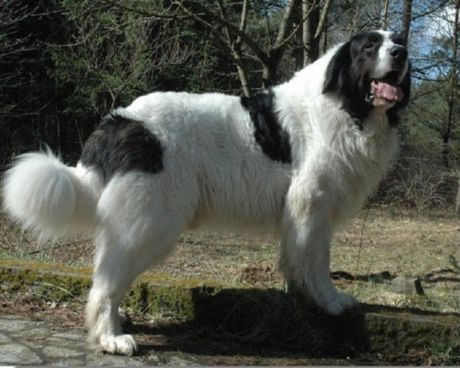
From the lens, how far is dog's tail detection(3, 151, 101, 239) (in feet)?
12.3

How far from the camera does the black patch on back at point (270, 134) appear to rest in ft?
14.3

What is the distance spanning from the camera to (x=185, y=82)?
53.0 ft

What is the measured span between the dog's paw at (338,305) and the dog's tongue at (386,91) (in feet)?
4.52

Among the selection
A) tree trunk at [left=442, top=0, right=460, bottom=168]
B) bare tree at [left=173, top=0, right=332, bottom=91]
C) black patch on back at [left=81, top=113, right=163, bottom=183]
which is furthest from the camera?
tree trunk at [left=442, top=0, right=460, bottom=168]

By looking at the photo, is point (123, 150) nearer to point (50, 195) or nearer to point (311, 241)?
point (50, 195)

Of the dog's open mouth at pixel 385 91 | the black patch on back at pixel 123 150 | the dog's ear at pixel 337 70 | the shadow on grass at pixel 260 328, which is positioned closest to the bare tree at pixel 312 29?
the dog's ear at pixel 337 70

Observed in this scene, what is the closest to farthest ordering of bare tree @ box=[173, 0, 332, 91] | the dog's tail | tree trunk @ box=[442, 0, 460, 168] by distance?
the dog's tail
bare tree @ box=[173, 0, 332, 91]
tree trunk @ box=[442, 0, 460, 168]

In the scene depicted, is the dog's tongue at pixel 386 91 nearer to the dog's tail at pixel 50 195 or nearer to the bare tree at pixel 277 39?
the dog's tail at pixel 50 195

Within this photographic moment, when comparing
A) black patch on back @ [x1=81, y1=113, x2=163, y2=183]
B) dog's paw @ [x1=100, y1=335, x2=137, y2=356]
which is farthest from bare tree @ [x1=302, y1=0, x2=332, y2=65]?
dog's paw @ [x1=100, y1=335, x2=137, y2=356]

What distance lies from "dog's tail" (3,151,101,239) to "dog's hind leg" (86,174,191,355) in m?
0.16

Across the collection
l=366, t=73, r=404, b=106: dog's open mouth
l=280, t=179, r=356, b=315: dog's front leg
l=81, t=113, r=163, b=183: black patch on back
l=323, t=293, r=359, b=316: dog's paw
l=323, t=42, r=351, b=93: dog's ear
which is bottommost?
l=323, t=293, r=359, b=316: dog's paw

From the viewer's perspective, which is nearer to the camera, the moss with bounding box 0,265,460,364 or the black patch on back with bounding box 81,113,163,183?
the black patch on back with bounding box 81,113,163,183

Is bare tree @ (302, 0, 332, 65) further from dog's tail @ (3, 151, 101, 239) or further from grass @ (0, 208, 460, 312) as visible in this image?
dog's tail @ (3, 151, 101, 239)

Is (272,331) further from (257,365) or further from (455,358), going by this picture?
(455,358)
